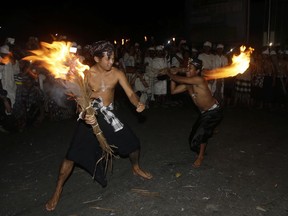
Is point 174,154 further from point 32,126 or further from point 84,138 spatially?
point 32,126

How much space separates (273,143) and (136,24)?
2193 cm

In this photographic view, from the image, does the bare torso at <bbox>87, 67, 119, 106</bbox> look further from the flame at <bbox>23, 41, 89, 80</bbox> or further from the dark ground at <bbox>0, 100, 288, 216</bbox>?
the dark ground at <bbox>0, 100, 288, 216</bbox>

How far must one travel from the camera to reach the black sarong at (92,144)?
450 centimetres

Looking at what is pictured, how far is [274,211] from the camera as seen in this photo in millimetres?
4234

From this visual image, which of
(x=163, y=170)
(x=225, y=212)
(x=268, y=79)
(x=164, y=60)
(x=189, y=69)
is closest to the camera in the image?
(x=225, y=212)

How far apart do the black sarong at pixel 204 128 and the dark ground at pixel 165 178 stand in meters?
0.37

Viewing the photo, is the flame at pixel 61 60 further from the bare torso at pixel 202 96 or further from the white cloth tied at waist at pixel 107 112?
the bare torso at pixel 202 96

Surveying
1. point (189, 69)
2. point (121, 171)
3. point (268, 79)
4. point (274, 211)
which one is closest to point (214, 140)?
point (189, 69)

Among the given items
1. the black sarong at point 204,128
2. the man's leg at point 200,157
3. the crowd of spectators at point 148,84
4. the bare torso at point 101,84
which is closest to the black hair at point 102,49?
the bare torso at point 101,84

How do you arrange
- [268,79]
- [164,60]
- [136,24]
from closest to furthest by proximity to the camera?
1. [268,79]
2. [164,60]
3. [136,24]

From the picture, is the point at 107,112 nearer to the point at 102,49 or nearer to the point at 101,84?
the point at 101,84

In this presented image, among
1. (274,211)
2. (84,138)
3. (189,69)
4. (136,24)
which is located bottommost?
(274,211)

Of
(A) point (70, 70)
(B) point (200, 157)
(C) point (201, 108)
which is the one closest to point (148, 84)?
(C) point (201, 108)

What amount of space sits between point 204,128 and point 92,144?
84.5 inches
